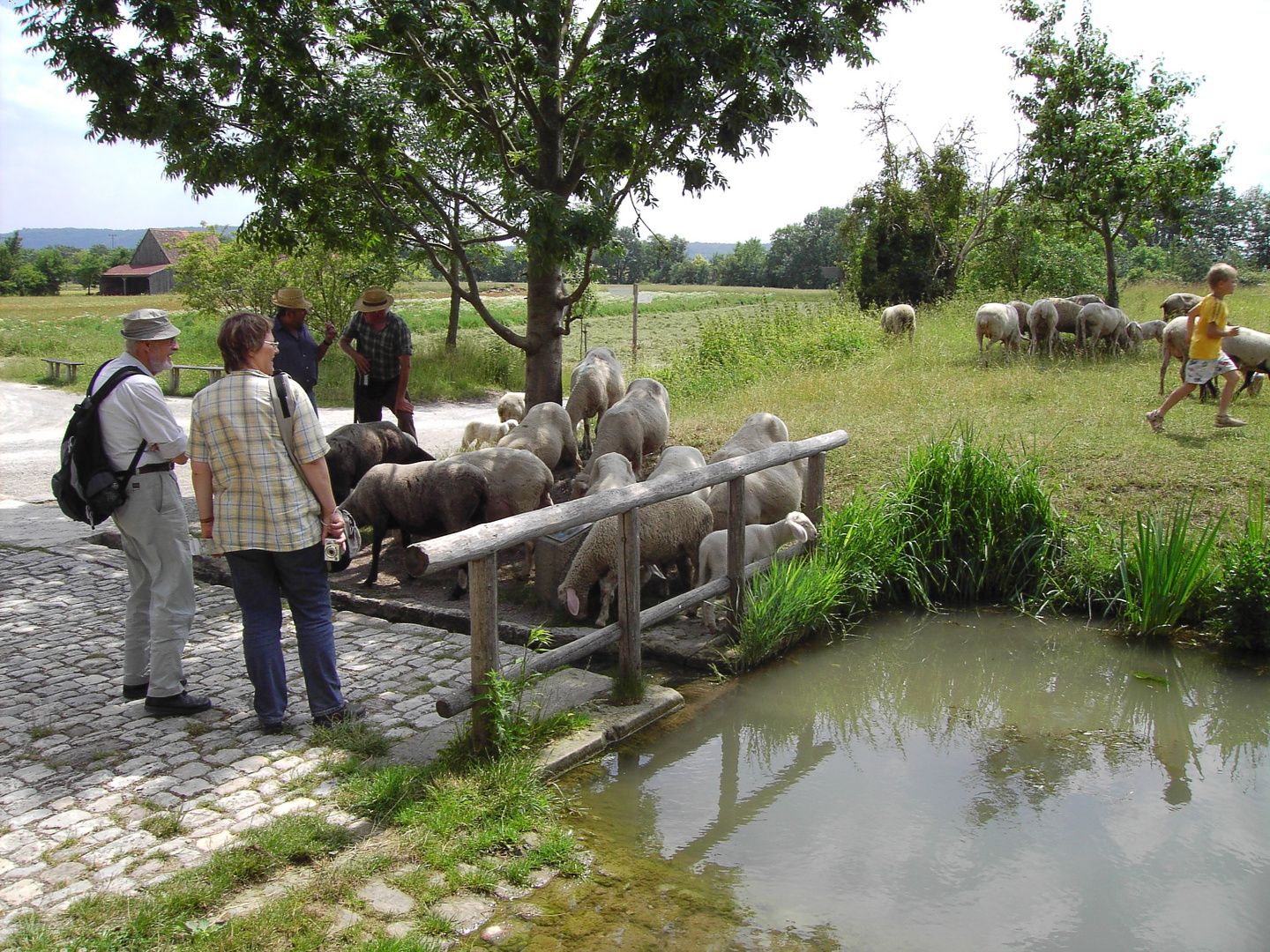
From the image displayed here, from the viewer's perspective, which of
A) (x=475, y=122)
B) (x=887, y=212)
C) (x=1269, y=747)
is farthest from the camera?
(x=887, y=212)

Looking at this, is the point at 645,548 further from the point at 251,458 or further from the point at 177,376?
the point at 177,376

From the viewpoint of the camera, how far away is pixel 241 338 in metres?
4.16

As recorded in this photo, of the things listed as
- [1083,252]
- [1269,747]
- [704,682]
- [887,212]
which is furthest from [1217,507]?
[1083,252]

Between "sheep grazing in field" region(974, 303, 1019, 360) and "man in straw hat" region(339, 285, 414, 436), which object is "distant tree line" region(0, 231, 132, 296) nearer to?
"man in straw hat" region(339, 285, 414, 436)

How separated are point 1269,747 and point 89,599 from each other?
25.0ft

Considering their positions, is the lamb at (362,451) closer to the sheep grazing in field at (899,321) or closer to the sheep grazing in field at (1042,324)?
the sheep grazing in field at (1042,324)

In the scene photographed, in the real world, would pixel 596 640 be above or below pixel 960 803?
above

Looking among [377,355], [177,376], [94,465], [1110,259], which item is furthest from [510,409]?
[1110,259]

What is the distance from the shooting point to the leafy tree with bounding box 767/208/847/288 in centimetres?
8788

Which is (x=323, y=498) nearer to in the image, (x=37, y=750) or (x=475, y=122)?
(x=37, y=750)

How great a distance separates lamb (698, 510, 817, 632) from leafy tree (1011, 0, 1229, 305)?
1523 centimetres

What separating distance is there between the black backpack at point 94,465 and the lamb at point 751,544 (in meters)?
3.49

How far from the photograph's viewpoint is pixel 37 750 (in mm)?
4316

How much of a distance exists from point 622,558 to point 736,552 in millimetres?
1243
